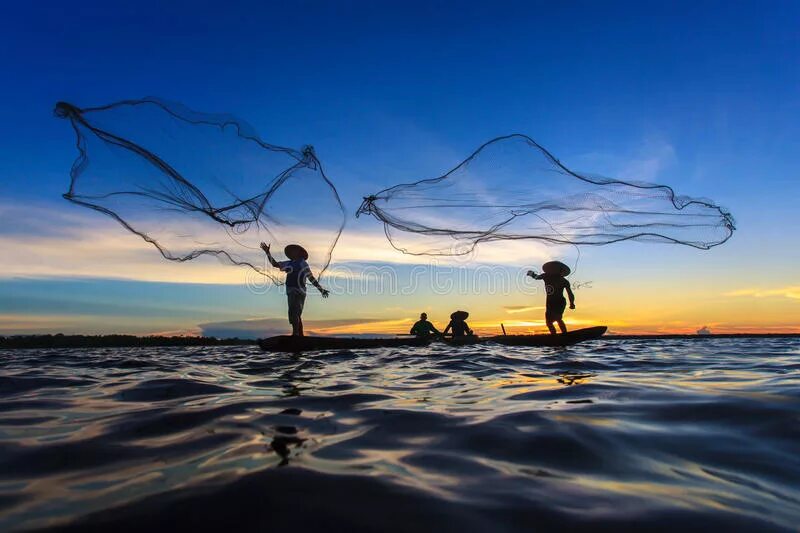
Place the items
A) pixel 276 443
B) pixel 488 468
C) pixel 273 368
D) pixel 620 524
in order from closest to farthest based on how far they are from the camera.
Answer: pixel 620 524 → pixel 488 468 → pixel 276 443 → pixel 273 368

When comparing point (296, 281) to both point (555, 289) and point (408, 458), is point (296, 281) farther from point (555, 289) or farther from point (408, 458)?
point (408, 458)

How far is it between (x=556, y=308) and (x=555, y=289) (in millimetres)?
659

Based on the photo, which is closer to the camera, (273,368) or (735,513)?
(735,513)

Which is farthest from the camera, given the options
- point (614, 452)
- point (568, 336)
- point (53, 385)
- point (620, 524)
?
point (568, 336)

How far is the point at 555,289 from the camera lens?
1566 centimetres

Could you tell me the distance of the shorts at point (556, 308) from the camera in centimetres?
1569

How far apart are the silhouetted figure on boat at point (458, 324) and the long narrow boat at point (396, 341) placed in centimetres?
172

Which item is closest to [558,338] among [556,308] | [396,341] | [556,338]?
[556,338]

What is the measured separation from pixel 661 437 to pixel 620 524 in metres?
1.55

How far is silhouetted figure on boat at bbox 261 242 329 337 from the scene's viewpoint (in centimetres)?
1267

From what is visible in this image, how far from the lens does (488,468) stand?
2.42m

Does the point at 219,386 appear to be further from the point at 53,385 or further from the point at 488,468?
the point at 488,468

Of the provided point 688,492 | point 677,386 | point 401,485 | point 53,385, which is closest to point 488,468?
point 401,485

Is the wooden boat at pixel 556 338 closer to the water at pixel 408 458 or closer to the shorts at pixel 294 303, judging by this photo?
the shorts at pixel 294 303
